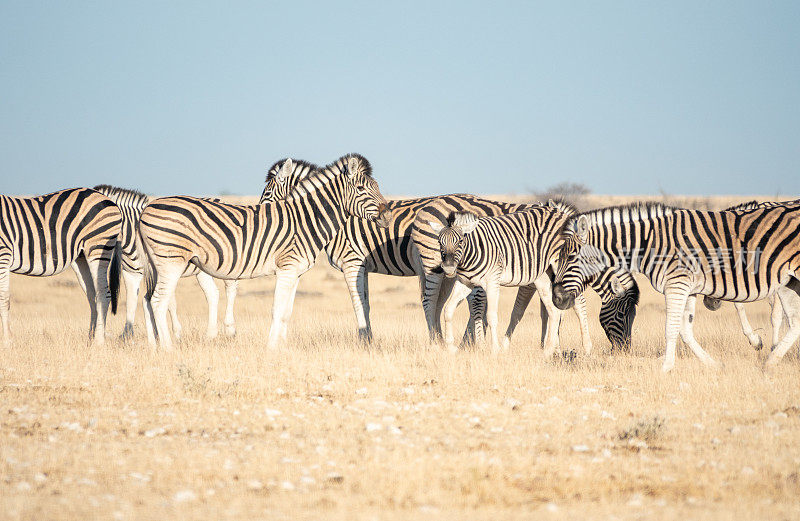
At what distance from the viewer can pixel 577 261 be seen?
1074 centimetres

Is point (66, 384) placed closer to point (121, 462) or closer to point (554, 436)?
point (121, 462)

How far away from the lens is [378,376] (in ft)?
30.6

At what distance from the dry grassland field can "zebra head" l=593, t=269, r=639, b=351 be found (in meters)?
0.74

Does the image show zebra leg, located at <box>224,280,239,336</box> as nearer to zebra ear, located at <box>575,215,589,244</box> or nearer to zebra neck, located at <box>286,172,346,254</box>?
zebra neck, located at <box>286,172,346,254</box>

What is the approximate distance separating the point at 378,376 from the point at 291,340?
4.00m

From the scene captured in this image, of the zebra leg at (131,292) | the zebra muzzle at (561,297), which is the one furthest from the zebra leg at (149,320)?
the zebra muzzle at (561,297)

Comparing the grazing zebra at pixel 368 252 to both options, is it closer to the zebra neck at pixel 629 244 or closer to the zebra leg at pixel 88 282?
the zebra neck at pixel 629 244

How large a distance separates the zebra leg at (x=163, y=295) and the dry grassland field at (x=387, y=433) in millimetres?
339

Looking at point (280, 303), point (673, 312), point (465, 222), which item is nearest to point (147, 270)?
point (280, 303)

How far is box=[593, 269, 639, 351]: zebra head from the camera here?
1258 centimetres

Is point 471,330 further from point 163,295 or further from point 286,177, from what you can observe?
point 163,295

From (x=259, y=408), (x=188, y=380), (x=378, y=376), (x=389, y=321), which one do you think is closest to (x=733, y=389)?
(x=378, y=376)

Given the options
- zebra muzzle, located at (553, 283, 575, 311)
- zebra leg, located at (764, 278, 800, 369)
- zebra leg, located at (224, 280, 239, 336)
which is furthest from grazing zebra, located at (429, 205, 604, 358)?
zebra leg, located at (224, 280, 239, 336)

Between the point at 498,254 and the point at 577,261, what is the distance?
3.72 feet
